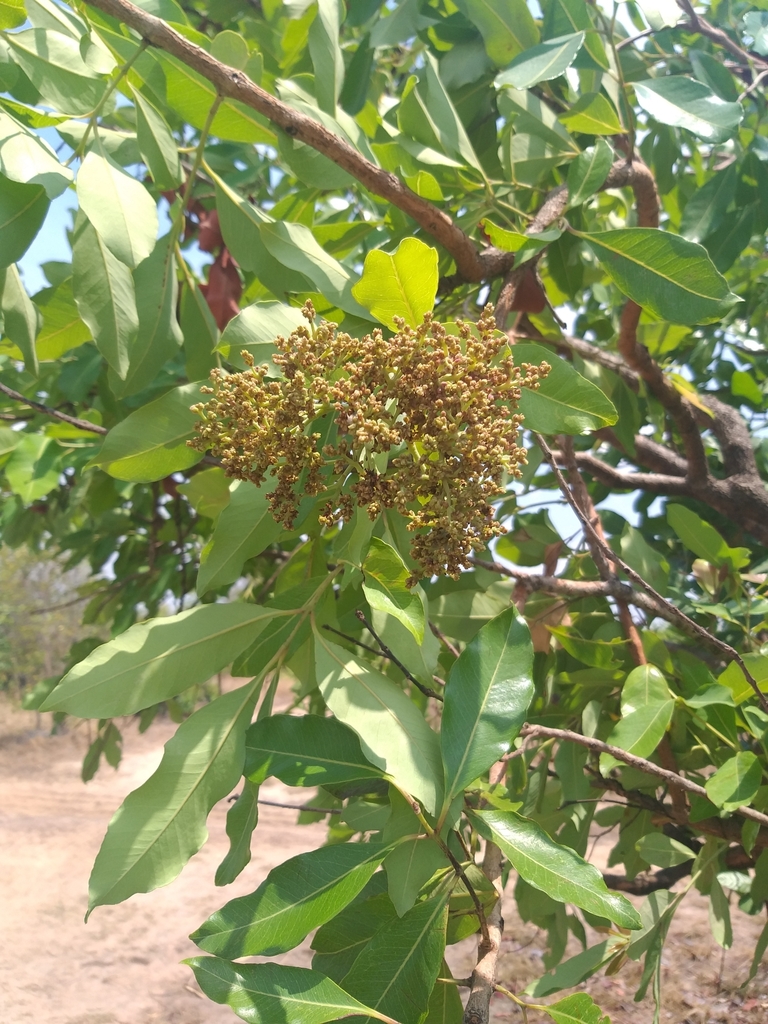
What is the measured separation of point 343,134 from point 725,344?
1.28 m

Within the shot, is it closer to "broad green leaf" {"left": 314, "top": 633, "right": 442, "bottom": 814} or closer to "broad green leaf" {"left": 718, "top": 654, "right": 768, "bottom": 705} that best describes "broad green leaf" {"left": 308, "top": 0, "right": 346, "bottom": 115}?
"broad green leaf" {"left": 314, "top": 633, "right": 442, "bottom": 814}

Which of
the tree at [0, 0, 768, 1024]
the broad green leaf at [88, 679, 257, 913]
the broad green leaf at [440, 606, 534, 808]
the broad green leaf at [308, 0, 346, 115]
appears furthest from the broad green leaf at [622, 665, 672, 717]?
the broad green leaf at [308, 0, 346, 115]

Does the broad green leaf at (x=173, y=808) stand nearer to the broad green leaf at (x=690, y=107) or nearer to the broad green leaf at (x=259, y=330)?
the broad green leaf at (x=259, y=330)

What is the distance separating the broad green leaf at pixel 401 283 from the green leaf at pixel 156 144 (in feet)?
0.89

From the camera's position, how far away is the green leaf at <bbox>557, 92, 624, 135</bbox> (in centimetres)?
88

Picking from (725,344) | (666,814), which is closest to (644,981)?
(666,814)

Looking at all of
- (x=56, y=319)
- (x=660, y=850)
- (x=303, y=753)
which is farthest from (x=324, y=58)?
(x=660, y=850)

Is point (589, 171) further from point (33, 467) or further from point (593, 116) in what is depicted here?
point (33, 467)

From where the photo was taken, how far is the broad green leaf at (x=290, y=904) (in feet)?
1.59

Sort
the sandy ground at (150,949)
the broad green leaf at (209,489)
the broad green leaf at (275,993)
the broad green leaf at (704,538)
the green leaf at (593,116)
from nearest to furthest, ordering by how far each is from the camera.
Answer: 1. the broad green leaf at (275,993)
2. the broad green leaf at (209,489)
3. the green leaf at (593,116)
4. the broad green leaf at (704,538)
5. the sandy ground at (150,949)

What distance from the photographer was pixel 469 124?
3.42 feet

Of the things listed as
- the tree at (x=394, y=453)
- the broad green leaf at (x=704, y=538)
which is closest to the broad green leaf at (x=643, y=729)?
the tree at (x=394, y=453)

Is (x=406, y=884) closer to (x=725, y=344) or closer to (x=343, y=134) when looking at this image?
(x=343, y=134)

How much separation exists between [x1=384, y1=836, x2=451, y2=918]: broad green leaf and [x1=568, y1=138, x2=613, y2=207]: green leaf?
603 mm
